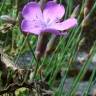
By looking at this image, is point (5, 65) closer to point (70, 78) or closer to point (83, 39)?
point (83, 39)

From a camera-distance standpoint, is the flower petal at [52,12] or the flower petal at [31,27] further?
the flower petal at [52,12]

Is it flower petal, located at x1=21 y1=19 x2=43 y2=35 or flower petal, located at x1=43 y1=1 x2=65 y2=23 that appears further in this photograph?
flower petal, located at x1=43 y1=1 x2=65 y2=23
